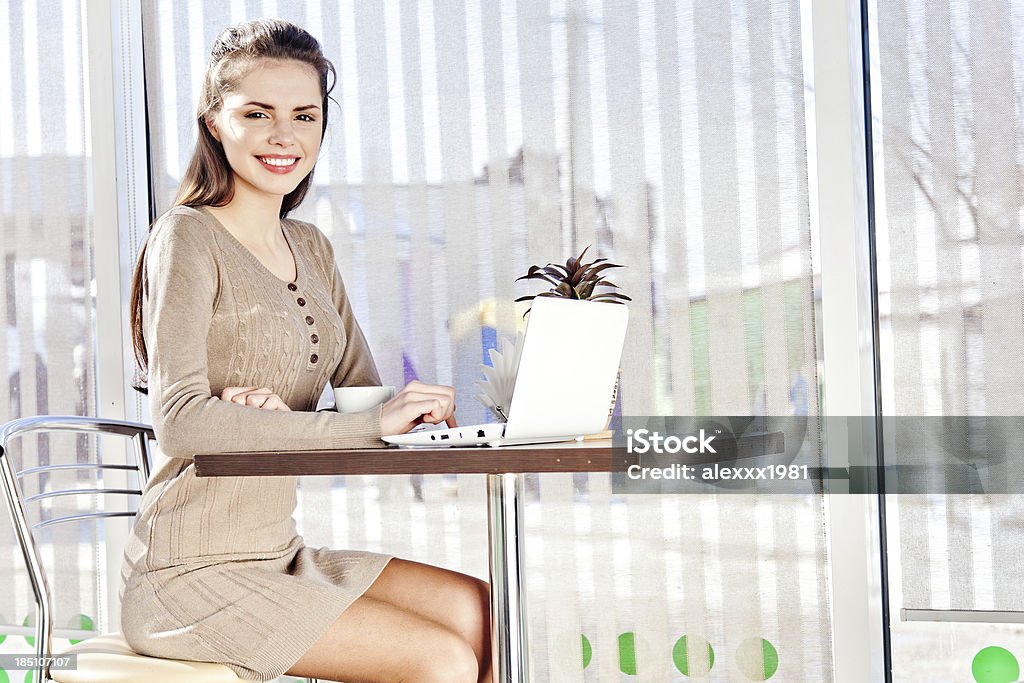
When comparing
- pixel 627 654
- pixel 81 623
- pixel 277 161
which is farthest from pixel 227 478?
pixel 81 623

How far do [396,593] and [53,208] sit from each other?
1.44 metres

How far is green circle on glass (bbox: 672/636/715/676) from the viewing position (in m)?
2.07

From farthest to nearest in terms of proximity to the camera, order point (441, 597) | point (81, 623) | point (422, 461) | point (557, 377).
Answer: point (81, 623), point (441, 597), point (557, 377), point (422, 461)

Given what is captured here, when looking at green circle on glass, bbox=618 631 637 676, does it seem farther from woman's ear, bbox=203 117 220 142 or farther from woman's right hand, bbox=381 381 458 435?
woman's ear, bbox=203 117 220 142

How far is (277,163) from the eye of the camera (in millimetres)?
1567

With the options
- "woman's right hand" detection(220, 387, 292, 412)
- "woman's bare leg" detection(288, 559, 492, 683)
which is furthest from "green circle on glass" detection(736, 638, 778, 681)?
"woman's right hand" detection(220, 387, 292, 412)

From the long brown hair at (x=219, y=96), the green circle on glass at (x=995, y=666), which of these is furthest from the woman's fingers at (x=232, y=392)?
the green circle on glass at (x=995, y=666)

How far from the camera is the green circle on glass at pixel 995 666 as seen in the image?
1971mm

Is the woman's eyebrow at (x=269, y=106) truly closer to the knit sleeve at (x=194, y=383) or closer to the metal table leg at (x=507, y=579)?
the knit sleeve at (x=194, y=383)

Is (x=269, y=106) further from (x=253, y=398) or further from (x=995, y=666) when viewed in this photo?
(x=995, y=666)

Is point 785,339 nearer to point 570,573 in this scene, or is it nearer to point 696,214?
point 696,214

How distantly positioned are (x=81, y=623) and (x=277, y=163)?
138 cm

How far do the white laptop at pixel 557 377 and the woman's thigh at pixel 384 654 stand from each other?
0.27 metres

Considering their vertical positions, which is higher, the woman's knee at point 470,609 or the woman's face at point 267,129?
the woman's face at point 267,129
